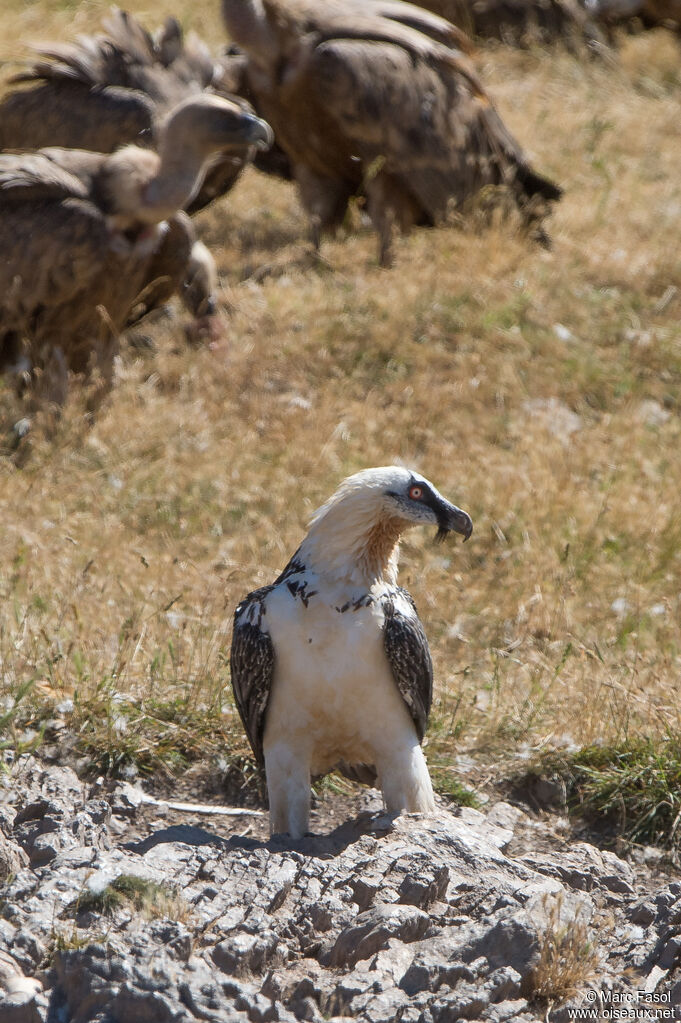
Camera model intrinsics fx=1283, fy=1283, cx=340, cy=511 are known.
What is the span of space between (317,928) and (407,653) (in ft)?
2.96

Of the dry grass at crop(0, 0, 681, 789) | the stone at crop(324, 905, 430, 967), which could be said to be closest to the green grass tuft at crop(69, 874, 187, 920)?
the stone at crop(324, 905, 430, 967)

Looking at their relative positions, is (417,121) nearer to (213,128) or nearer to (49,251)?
(213,128)

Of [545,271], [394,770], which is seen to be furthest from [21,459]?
[545,271]

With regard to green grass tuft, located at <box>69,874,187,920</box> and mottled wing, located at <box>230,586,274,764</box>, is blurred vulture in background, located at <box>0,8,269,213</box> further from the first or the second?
green grass tuft, located at <box>69,874,187,920</box>

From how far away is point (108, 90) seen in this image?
8617 mm

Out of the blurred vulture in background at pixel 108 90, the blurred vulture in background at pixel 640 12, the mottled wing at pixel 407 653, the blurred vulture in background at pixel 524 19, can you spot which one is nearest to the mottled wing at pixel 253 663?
the mottled wing at pixel 407 653

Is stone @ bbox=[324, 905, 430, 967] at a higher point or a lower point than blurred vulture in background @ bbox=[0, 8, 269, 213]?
lower

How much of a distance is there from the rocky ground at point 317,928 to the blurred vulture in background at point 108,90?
19.1 ft

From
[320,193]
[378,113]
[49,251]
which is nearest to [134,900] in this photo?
[49,251]

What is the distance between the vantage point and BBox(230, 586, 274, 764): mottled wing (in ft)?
12.8

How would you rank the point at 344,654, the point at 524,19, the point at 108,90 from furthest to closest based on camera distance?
1. the point at 524,19
2. the point at 108,90
3. the point at 344,654

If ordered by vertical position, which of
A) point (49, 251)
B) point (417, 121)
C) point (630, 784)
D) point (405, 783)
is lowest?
point (630, 784)

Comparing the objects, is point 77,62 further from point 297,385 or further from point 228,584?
point 228,584

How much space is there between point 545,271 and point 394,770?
5.71 meters
